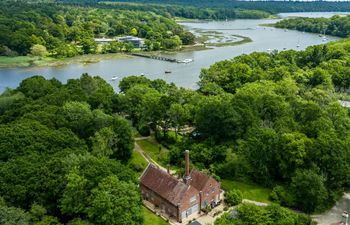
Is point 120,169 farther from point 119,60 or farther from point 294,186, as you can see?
point 119,60

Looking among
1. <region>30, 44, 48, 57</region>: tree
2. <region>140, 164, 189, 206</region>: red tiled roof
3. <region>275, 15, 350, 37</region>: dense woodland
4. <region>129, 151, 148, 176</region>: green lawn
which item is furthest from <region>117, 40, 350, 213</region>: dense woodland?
<region>275, 15, 350, 37</region>: dense woodland

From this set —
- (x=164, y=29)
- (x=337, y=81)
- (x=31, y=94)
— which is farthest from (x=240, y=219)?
(x=164, y=29)

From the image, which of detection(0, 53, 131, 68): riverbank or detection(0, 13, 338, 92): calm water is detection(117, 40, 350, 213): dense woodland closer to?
detection(0, 13, 338, 92): calm water

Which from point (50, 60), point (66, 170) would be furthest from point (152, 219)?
point (50, 60)

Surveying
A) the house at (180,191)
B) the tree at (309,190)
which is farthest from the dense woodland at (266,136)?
the house at (180,191)

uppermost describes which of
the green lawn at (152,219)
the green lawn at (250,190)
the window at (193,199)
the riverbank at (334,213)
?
the window at (193,199)

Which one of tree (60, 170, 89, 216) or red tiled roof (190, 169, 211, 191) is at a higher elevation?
tree (60, 170, 89, 216)

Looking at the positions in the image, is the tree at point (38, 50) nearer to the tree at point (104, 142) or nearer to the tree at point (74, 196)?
the tree at point (104, 142)
